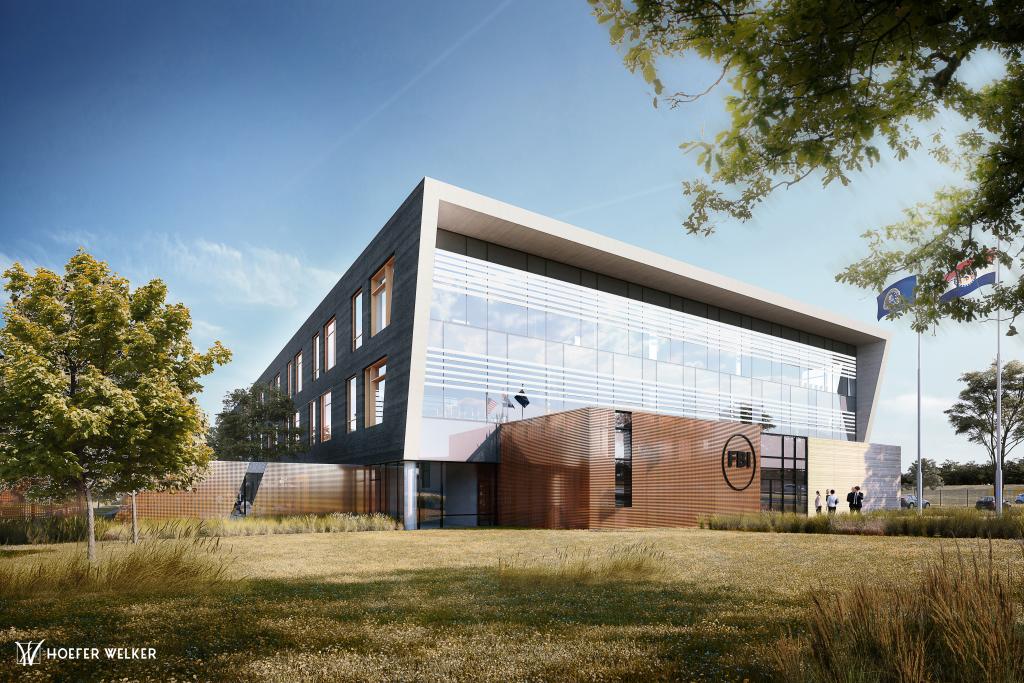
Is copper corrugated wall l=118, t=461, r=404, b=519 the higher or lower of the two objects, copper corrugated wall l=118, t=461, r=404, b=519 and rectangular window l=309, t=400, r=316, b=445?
the lower

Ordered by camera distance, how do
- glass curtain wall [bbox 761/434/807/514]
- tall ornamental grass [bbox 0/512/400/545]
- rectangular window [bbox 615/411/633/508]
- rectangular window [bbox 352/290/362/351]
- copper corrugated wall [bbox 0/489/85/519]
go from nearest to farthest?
1. tall ornamental grass [bbox 0/512/400/545]
2. copper corrugated wall [bbox 0/489/85/519]
3. rectangular window [bbox 615/411/633/508]
4. glass curtain wall [bbox 761/434/807/514]
5. rectangular window [bbox 352/290/362/351]

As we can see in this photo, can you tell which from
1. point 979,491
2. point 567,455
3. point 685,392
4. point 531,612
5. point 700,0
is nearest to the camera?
point 700,0

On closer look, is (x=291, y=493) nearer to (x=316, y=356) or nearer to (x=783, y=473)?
(x=316, y=356)

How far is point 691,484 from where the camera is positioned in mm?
28125

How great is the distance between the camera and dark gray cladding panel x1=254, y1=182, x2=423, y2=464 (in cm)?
2677

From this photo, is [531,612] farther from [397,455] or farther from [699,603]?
[397,455]

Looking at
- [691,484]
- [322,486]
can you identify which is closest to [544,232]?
[691,484]

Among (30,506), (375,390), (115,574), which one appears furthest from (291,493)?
(115,574)

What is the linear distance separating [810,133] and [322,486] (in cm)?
2754

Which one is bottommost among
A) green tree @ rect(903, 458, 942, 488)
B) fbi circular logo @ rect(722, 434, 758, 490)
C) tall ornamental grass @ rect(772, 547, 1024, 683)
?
green tree @ rect(903, 458, 942, 488)

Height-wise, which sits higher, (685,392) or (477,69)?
(477,69)

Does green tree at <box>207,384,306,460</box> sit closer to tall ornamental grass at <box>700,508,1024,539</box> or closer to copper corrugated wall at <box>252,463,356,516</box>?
copper corrugated wall at <box>252,463,356,516</box>

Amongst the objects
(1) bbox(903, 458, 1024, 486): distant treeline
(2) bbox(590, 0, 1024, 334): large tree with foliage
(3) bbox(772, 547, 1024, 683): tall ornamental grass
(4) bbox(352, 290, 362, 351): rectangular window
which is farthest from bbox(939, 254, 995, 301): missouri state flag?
(1) bbox(903, 458, 1024, 486): distant treeline

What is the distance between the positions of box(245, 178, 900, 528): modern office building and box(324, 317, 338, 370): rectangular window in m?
0.24
